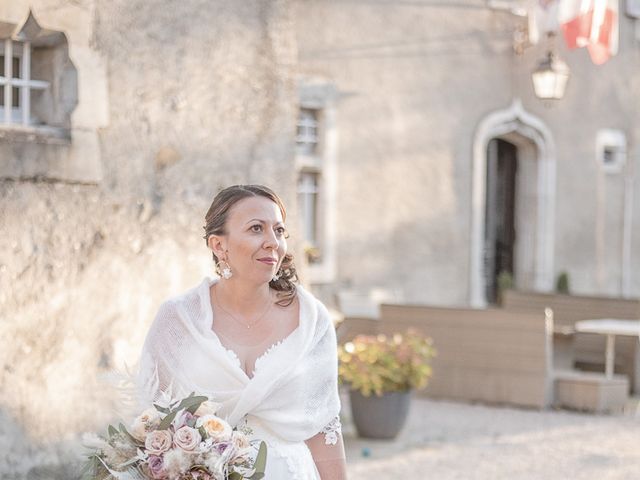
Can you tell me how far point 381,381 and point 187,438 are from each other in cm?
551

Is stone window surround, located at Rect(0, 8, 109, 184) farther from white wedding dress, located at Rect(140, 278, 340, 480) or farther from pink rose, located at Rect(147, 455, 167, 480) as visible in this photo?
pink rose, located at Rect(147, 455, 167, 480)

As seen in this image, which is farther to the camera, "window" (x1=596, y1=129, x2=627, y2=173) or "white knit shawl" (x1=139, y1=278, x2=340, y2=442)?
"window" (x1=596, y1=129, x2=627, y2=173)

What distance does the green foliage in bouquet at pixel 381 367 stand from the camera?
7945mm

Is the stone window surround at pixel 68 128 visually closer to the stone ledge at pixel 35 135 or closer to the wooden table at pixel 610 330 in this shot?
the stone ledge at pixel 35 135

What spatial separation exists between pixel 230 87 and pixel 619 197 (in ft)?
34.2

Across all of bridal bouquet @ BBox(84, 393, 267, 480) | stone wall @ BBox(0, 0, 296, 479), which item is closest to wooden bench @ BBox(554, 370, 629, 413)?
stone wall @ BBox(0, 0, 296, 479)

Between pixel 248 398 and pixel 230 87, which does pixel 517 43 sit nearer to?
pixel 230 87

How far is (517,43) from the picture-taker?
541 inches

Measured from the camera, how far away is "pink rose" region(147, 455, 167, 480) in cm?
A: 251

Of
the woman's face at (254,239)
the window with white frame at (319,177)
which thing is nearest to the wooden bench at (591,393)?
the window with white frame at (319,177)

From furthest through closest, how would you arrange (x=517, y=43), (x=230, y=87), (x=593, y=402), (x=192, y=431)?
(x=517, y=43) → (x=593, y=402) → (x=230, y=87) → (x=192, y=431)

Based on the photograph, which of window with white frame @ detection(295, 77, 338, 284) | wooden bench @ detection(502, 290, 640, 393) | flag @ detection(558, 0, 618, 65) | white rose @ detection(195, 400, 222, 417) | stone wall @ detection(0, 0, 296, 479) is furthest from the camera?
window with white frame @ detection(295, 77, 338, 284)

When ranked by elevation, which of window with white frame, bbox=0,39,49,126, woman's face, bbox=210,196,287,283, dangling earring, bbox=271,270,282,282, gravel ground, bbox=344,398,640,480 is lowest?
gravel ground, bbox=344,398,640,480

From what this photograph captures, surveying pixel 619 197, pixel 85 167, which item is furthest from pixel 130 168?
pixel 619 197
